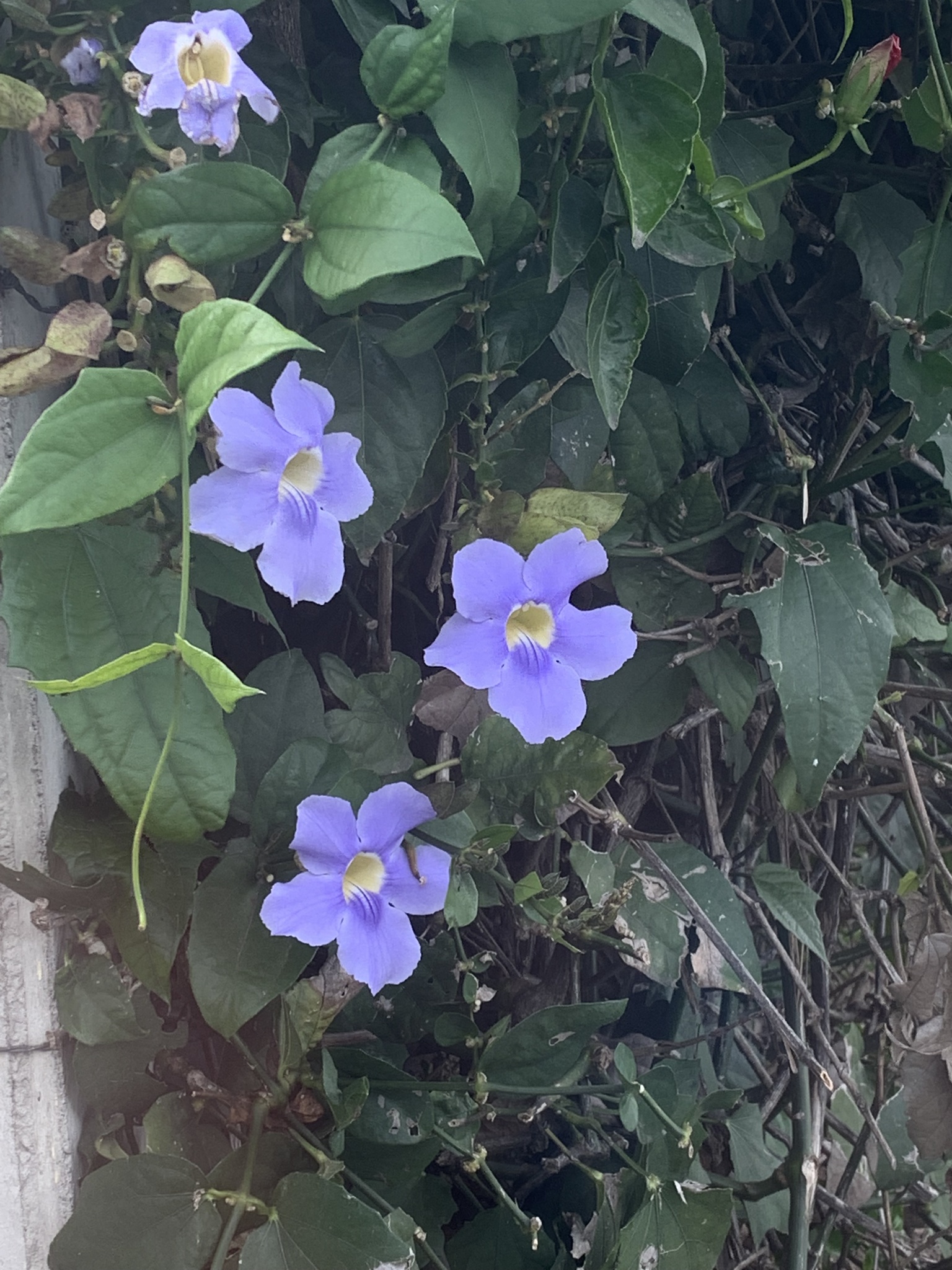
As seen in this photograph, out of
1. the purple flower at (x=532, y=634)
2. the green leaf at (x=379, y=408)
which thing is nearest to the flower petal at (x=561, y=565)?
the purple flower at (x=532, y=634)

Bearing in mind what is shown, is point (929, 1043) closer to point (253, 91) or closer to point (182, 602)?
point (182, 602)

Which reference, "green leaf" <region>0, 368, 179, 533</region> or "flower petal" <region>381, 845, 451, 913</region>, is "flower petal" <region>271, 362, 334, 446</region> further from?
"flower petal" <region>381, 845, 451, 913</region>

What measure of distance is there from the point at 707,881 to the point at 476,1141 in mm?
341

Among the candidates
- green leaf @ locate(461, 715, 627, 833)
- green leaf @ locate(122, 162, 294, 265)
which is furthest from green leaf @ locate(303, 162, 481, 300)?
green leaf @ locate(461, 715, 627, 833)

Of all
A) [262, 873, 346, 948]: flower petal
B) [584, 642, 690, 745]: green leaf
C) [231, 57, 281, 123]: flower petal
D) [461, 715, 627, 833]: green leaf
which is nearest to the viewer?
[231, 57, 281, 123]: flower petal

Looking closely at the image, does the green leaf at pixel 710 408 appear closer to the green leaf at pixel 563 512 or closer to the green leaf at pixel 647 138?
the green leaf at pixel 563 512

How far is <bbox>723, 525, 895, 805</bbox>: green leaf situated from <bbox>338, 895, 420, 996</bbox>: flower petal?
1.05 ft

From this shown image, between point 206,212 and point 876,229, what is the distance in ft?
2.12

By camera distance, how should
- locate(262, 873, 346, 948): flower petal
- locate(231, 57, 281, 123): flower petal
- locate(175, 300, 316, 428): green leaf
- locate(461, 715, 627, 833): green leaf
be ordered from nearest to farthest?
locate(175, 300, 316, 428): green leaf → locate(231, 57, 281, 123): flower petal → locate(262, 873, 346, 948): flower petal → locate(461, 715, 627, 833): green leaf

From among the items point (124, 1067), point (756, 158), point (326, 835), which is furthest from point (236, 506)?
point (756, 158)

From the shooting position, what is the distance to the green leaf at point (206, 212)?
1.81ft

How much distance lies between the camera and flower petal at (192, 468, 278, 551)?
52 cm

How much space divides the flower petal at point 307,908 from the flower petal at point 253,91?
18.7 inches

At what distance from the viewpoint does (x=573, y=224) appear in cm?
64
